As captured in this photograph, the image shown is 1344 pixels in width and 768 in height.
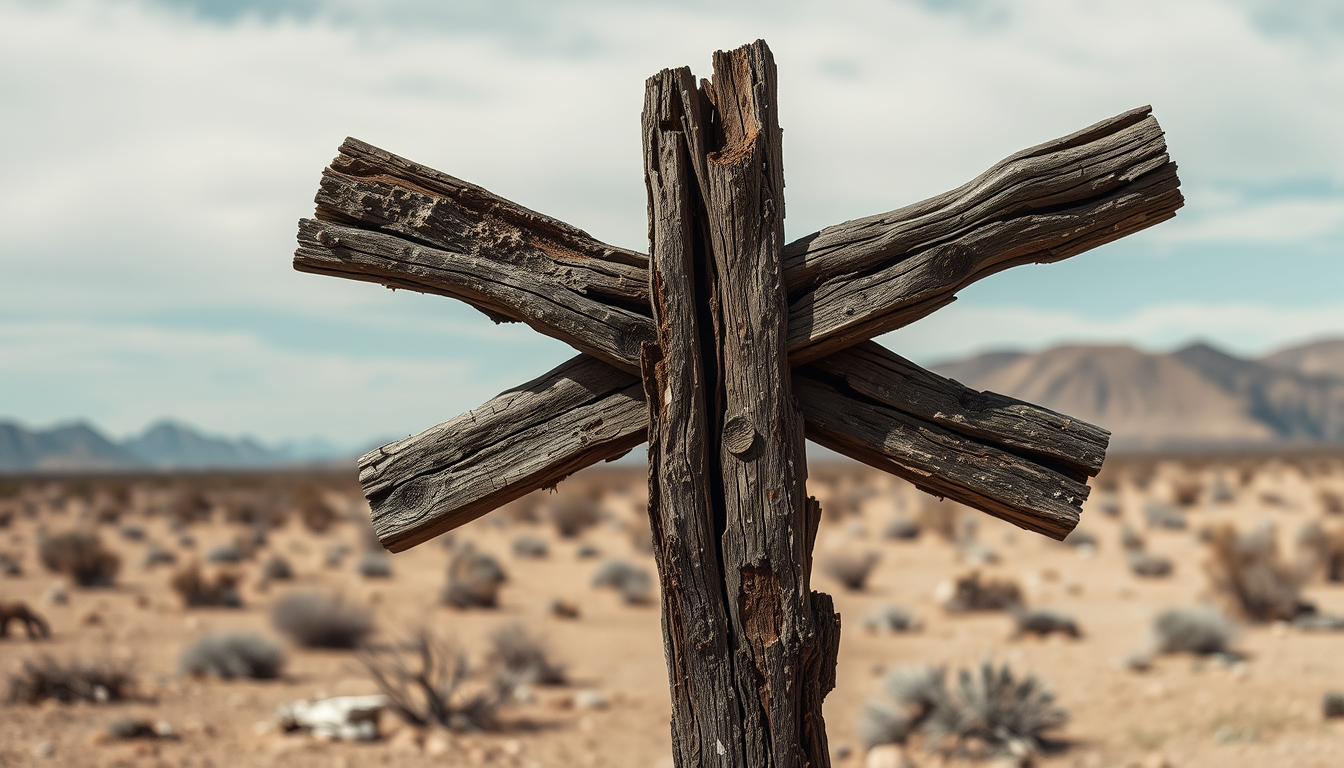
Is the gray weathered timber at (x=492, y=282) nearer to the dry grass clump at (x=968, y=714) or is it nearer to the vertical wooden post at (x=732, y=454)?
the vertical wooden post at (x=732, y=454)

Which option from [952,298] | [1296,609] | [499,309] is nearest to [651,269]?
[499,309]

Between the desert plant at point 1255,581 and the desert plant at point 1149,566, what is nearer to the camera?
the desert plant at point 1255,581

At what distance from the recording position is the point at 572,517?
25266 millimetres

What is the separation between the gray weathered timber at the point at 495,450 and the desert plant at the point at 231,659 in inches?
357

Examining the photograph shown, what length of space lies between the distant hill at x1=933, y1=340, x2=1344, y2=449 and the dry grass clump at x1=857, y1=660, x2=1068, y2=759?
154727mm

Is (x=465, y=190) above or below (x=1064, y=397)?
below

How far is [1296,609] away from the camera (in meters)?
11.8

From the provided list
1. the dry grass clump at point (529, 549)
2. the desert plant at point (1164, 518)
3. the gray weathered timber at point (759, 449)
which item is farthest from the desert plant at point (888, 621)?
the desert plant at point (1164, 518)

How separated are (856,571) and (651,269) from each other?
1408 centimetres

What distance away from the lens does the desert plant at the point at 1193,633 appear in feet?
32.6

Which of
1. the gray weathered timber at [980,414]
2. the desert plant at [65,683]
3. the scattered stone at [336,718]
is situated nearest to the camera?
the gray weathered timber at [980,414]

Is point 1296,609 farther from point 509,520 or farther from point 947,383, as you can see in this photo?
point 509,520

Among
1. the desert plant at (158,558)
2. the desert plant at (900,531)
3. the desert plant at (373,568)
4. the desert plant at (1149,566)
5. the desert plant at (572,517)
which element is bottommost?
the desert plant at (1149,566)

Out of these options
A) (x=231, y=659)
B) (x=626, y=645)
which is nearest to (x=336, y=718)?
(x=231, y=659)
